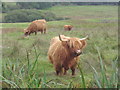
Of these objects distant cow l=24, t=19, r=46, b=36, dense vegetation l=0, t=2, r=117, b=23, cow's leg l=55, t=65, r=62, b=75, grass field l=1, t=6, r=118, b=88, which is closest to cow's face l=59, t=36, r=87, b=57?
grass field l=1, t=6, r=118, b=88

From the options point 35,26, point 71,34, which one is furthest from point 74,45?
point 35,26

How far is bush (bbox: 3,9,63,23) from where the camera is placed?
9.14ft

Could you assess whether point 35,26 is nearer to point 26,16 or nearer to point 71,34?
point 71,34

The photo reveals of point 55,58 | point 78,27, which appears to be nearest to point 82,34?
point 78,27

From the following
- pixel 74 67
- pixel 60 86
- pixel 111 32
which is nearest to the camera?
pixel 60 86

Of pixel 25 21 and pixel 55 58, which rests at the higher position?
pixel 25 21

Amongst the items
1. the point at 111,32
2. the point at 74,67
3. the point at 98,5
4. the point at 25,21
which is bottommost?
the point at 74,67

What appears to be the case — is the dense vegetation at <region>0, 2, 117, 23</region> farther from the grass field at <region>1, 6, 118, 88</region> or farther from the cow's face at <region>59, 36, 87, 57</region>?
the cow's face at <region>59, 36, 87, 57</region>

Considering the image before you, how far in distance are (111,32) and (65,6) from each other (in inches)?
41.7

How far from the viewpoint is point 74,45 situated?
256 centimetres

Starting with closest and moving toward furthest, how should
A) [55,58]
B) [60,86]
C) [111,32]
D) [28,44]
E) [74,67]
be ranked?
[60,86], [74,67], [55,58], [28,44], [111,32]

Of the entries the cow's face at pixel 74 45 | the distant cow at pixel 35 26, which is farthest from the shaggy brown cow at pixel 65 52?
the distant cow at pixel 35 26

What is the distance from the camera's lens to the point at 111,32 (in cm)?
352

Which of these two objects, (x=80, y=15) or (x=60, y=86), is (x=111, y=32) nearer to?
(x=80, y=15)
